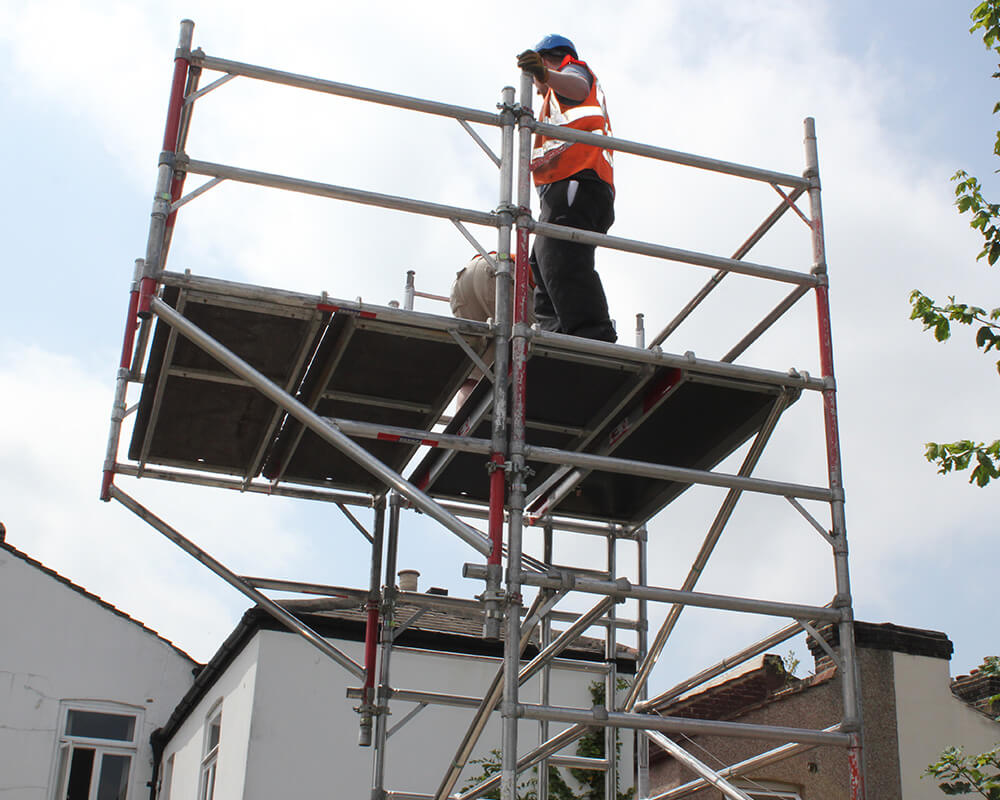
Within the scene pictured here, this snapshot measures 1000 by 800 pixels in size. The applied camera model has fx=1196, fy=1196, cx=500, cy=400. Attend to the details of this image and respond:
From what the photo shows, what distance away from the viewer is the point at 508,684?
5.83 m

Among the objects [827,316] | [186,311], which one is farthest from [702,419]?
[186,311]

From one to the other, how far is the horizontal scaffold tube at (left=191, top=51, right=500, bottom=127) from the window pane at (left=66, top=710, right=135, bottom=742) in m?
17.1

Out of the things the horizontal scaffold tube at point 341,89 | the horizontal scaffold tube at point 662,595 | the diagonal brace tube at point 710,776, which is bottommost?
the diagonal brace tube at point 710,776

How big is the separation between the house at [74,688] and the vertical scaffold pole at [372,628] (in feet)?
46.9

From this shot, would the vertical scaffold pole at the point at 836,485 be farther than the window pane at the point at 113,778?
No

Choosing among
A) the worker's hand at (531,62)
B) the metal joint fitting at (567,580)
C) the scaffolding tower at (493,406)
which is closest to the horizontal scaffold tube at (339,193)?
the scaffolding tower at (493,406)

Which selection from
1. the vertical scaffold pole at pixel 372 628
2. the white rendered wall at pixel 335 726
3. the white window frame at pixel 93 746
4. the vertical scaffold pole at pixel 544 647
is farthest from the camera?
the white window frame at pixel 93 746

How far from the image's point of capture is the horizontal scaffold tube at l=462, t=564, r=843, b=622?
6098mm

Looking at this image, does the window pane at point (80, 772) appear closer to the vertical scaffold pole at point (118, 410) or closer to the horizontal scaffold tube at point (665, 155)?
the vertical scaffold pole at point (118, 410)

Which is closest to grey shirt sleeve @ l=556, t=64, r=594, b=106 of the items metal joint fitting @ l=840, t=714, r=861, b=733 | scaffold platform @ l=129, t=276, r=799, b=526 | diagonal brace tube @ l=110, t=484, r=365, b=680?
scaffold platform @ l=129, t=276, r=799, b=526

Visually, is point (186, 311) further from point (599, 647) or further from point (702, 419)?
point (599, 647)

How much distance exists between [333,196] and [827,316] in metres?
3.05

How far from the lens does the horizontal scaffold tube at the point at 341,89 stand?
22.7 ft

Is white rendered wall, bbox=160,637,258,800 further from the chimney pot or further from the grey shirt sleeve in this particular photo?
the grey shirt sleeve
